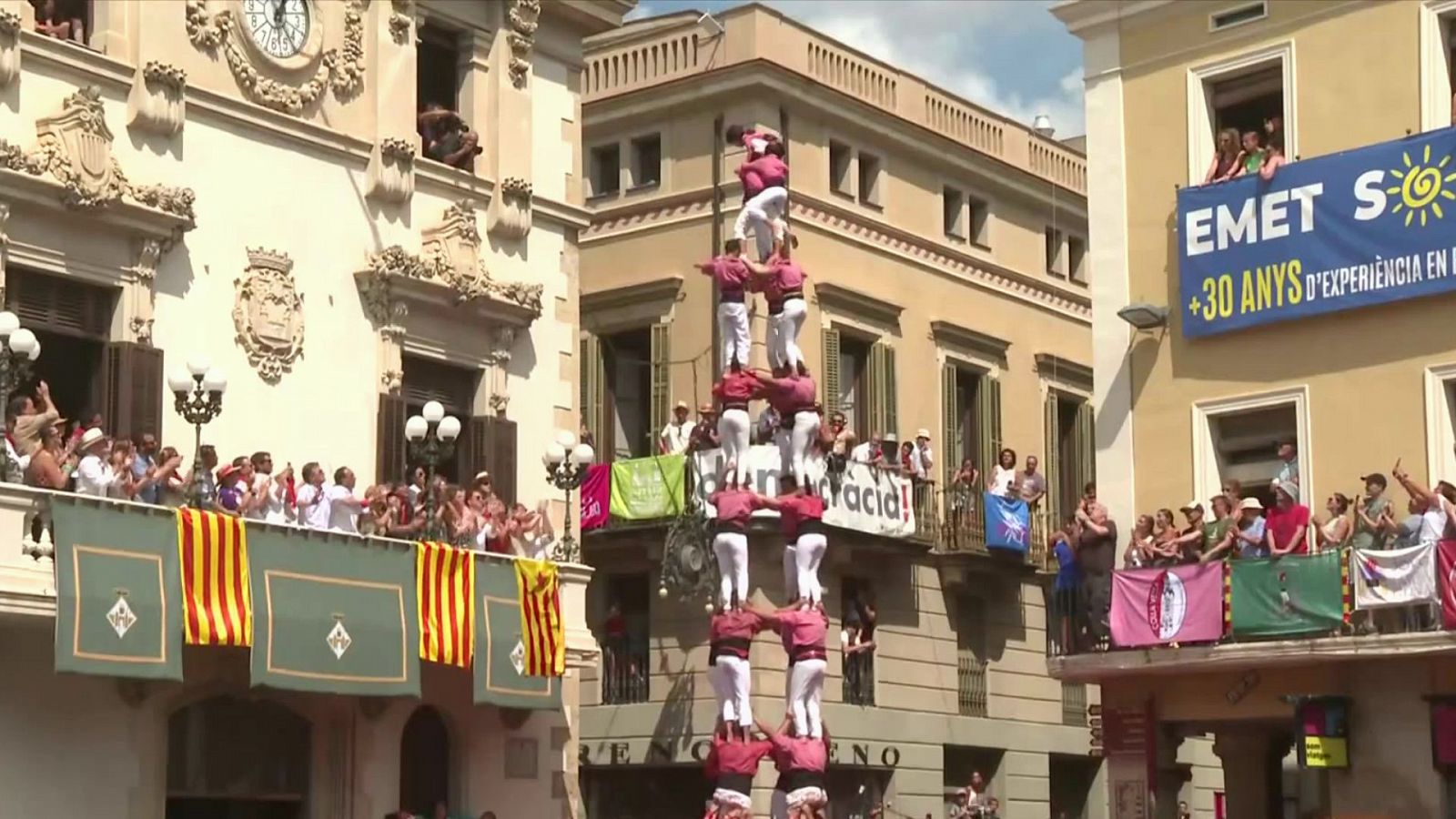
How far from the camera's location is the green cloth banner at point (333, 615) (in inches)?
1000

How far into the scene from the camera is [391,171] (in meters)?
29.6

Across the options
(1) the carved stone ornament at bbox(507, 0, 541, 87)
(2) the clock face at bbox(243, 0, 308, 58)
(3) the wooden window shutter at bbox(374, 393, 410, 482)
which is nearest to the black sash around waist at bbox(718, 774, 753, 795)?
(3) the wooden window shutter at bbox(374, 393, 410, 482)

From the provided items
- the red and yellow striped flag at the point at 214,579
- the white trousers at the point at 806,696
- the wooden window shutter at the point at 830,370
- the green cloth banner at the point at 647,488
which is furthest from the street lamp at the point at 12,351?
the wooden window shutter at the point at 830,370

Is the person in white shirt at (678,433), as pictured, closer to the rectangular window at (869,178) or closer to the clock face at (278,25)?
the rectangular window at (869,178)

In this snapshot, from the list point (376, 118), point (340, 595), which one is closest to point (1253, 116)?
point (376, 118)

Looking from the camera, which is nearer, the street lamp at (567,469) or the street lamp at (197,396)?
the street lamp at (197,396)

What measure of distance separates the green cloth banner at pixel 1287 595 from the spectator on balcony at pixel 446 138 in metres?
11.2

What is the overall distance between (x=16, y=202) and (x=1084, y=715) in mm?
23355

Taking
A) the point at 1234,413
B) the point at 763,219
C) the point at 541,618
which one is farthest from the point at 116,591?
the point at 1234,413

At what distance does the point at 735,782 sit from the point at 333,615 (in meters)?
7.29

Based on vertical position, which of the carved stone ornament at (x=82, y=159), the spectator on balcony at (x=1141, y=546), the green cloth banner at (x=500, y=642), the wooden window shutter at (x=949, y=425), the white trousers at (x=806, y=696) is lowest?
the white trousers at (x=806, y=696)

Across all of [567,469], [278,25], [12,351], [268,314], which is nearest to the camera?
[12,351]

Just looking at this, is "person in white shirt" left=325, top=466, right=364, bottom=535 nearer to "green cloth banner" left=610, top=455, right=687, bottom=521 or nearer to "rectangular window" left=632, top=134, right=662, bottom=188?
"green cloth banner" left=610, top=455, right=687, bottom=521

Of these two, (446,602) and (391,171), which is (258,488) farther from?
(391,171)
